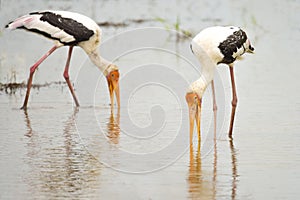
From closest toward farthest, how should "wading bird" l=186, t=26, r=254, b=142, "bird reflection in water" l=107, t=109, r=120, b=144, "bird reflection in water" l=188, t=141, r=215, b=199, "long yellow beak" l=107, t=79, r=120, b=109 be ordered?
"bird reflection in water" l=188, t=141, r=215, b=199 < "bird reflection in water" l=107, t=109, r=120, b=144 < "wading bird" l=186, t=26, r=254, b=142 < "long yellow beak" l=107, t=79, r=120, b=109

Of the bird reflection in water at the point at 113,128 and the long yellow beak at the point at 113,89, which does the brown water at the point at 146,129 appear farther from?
the long yellow beak at the point at 113,89

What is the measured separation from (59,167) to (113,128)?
218cm

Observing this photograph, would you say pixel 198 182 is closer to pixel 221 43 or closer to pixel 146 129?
pixel 146 129

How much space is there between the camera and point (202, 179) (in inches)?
316

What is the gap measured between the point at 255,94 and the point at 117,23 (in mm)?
8852

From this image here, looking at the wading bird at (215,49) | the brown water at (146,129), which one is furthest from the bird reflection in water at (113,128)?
the wading bird at (215,49)

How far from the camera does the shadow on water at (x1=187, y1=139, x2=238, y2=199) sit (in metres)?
7.45

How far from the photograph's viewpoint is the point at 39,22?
12.5 meters

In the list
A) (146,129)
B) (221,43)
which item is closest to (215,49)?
(221,43)

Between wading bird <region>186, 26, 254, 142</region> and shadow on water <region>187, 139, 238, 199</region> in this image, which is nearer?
shadow on water <region>187, 139, 238, 199</region>

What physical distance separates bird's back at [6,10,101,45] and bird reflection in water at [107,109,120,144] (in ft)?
4.54

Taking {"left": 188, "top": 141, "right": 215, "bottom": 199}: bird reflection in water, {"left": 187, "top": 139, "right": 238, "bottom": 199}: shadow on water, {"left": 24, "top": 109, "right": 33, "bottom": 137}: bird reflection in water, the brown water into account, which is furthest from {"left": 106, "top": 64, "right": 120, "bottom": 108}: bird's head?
{"left": 188, "top": 141, "right": 215, "bottom": 199}: bird reflection in water

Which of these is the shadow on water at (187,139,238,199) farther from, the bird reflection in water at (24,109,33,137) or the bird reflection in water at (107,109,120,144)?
the bird reflection in water at (24,109,33,137)

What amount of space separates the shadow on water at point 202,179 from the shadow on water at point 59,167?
85cm
